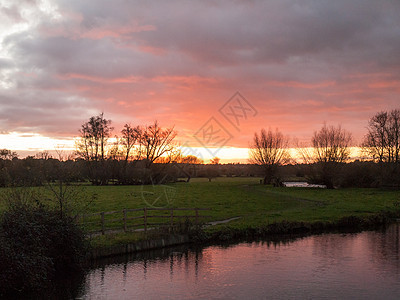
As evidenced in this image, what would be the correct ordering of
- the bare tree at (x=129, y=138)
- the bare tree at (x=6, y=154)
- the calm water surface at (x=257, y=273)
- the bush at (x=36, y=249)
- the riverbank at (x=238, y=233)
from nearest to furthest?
1. the bush at (x=36, y=249)
2. the calm water surface at (x=257, y=273)
3. the riverbank at (x=238, y=233)
4. the bare tree at (x=6, y=154)
5. the bare tree at (x=129, y=138)

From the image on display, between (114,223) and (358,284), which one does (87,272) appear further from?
(358,284)

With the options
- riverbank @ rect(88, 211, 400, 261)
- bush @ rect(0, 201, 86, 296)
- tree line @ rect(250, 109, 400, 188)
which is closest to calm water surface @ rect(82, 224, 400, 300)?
riverbank @ rect(88, 211, 400, 261)

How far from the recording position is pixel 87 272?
58.2 ft

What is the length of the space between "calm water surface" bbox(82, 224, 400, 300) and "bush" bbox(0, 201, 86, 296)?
4.84 ft

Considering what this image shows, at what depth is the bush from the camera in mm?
14375

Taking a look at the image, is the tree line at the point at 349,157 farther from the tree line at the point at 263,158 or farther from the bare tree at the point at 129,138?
the bare tree at the point at 129,138

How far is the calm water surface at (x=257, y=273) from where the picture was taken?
15.5 metres

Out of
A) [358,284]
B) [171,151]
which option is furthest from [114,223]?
[171,151]

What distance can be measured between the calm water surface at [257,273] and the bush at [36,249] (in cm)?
147

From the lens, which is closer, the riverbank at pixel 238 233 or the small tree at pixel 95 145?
the riverbank at pixel 238 233

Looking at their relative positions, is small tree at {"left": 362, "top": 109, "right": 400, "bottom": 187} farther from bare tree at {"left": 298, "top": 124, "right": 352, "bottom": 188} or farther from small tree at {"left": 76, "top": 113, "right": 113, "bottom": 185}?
small tree at {"left": 76, "top": 113, "right": 113, "bottom": 185}

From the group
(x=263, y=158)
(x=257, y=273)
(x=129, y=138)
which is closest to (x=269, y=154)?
(x=263, y=158)

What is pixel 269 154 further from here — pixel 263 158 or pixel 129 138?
pixel 129 138

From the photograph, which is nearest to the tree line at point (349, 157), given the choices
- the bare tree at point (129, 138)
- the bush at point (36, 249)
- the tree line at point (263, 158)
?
the tree line at point (263, 158)
